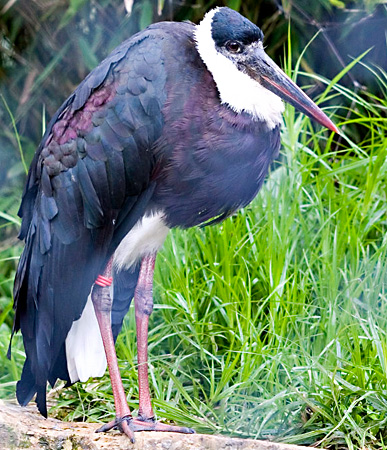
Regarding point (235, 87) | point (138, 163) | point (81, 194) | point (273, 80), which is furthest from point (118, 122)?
point (273, 80)

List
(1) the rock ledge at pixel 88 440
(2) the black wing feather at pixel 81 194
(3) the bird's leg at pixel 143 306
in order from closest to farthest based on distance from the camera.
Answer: (1) the rock ledge at pixel 88 440
(2) the black wing feather at pixel 81 194
(3) the bird's leg at pixel 143 306

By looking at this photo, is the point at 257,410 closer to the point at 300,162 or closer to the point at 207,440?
the point at 207,440

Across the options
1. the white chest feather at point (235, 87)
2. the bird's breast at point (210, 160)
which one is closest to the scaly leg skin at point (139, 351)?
the bird's breast at point (210, 160)

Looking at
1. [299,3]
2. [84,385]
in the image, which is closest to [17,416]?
[84,385]

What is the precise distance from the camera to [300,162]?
352 cm

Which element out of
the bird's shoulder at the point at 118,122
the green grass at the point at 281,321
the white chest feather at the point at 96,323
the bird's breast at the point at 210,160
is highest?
the bird's shoulder at the point at 118,122

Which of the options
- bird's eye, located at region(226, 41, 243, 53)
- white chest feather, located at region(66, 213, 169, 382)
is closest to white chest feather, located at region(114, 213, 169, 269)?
white chest feather, located at region(66, 213, 169, 382)

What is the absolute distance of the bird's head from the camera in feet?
8.23

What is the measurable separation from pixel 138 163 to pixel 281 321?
856 mm

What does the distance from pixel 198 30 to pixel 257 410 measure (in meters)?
1.24

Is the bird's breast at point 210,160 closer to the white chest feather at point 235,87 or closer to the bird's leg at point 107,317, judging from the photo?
the white chest feather at point 235,87

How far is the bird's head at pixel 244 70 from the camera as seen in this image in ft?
8.23

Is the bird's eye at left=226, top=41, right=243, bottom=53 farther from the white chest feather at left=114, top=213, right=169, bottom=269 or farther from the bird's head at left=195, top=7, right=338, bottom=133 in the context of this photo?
the white chest feather at left=114, top=213, right=169, bottom=269

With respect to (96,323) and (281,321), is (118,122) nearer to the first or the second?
(96,323)
